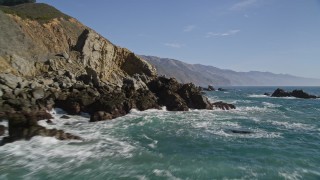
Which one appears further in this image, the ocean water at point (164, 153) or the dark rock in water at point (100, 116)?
the dark rock in water at point (100, 116)

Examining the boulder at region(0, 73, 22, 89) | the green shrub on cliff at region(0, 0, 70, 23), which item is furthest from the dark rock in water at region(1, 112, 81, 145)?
the green shrub on cliff at region(0, 0, 70, 23)

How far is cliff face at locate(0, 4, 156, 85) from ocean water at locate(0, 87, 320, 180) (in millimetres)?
20236

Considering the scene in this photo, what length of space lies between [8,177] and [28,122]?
7.99 meters

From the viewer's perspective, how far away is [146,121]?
31.0 metres

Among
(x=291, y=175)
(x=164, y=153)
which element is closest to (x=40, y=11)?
(x=164, y=153)

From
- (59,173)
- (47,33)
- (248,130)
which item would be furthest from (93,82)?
(59,173)

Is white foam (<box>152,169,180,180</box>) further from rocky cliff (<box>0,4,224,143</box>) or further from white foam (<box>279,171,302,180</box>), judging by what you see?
rocky cliff (<box>0,4,224,143</box>)

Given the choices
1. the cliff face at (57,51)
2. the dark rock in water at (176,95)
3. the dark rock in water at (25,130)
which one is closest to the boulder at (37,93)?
the cliff face at (57,51)

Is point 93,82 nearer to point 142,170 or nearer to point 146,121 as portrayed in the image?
point 146,121

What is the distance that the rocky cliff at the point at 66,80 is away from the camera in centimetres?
Answer: 3028

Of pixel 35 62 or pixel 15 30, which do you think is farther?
pixel 15 30

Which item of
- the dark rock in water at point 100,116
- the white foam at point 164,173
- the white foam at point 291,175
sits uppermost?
the dark rock in water at point 100,116

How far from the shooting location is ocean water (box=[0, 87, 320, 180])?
616 inches

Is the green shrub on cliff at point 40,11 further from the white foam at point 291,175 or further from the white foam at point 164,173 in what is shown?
the white foam at point 291,175
